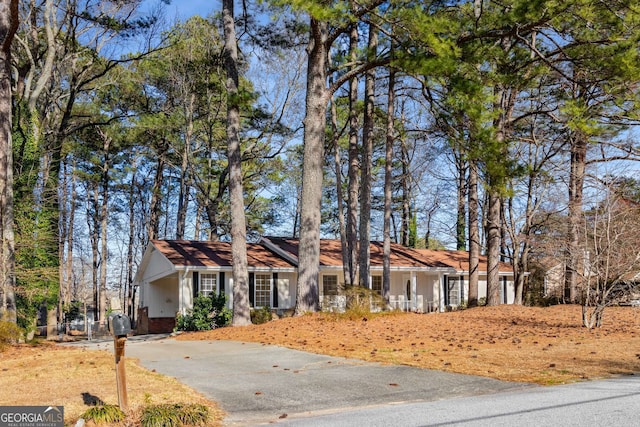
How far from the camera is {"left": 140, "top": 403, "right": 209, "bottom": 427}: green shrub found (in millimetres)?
5591

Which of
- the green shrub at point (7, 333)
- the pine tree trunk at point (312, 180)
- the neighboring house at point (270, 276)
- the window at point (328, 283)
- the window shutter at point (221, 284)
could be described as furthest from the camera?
the window at point (328, 283)

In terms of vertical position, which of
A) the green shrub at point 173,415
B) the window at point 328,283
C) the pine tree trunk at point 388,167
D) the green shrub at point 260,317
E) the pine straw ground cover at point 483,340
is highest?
the pine tree trunk at point 388,167

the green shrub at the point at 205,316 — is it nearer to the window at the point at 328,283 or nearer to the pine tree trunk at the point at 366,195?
the pine tree trunk at the point at 366,195

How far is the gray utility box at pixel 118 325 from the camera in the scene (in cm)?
582

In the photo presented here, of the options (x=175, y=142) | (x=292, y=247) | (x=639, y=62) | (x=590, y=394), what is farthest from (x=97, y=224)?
(x=590, y=394)

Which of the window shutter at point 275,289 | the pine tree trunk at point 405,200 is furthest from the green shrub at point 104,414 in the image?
the pine tree trunk at point 405,200

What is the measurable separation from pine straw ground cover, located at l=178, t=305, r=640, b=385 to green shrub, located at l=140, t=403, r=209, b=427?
4.11 metres

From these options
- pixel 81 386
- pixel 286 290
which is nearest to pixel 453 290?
pixel 286 290

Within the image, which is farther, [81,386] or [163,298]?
[163,298]

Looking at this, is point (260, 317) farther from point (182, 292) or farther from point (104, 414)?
point (104, 414)

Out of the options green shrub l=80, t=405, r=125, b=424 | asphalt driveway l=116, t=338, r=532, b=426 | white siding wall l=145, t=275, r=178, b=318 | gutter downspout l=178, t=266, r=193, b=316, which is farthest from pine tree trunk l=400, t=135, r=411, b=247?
green shrub l=80, t=405, r=125, b=424

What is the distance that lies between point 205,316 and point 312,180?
728cm

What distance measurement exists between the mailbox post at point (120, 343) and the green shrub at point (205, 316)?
14.8 metres

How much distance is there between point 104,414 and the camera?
Answer: 567 cm
